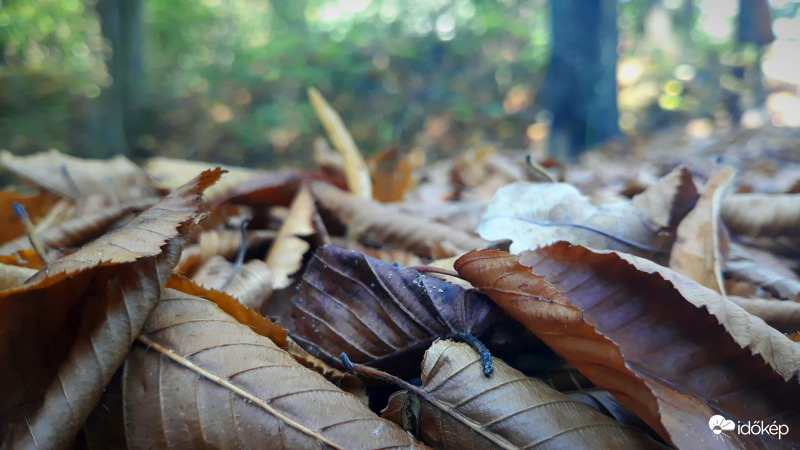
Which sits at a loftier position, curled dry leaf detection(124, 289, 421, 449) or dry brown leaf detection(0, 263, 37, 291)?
dry brown leaf detection(0, 263, 37, 291)

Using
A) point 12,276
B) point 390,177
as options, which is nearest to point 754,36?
point 390,177

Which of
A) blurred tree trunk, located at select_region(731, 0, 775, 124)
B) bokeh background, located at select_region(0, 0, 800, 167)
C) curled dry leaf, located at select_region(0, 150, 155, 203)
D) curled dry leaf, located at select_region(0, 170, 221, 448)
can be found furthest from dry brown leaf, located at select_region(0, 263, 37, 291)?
blurred tree trunk, located at select_region(731, 0, 775, 124)

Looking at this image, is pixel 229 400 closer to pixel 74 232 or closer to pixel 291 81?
pixel 74 232

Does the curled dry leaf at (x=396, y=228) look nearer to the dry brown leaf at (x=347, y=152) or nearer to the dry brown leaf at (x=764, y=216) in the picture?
the dry brown leaf at (x=347, y=152)

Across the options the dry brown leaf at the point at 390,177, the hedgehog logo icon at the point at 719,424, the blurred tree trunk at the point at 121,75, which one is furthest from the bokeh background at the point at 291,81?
the hedgehog logo icon at the point at 719,424

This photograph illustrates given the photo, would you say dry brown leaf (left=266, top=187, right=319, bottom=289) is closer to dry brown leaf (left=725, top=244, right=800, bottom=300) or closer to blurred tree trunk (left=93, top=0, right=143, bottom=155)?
dry brown leaf (left=725, top=244, right=800, bottom=300)
